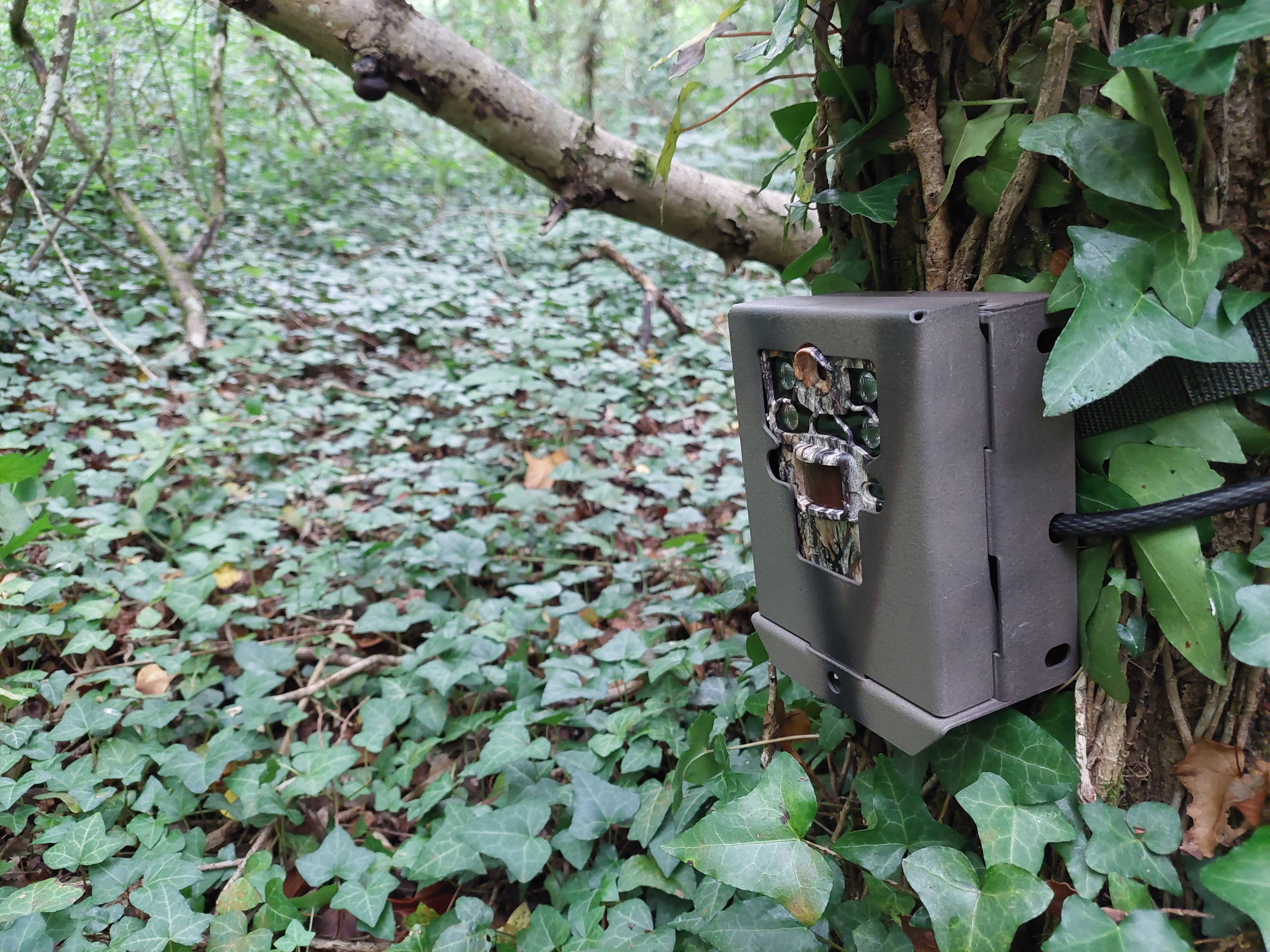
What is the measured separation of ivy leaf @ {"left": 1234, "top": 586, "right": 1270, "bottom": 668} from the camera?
0.71 meters

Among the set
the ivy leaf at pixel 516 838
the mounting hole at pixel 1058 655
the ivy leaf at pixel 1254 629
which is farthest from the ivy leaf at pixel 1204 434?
the ivy leaf at pixel 516 838

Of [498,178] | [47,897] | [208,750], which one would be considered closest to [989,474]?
[47,897]

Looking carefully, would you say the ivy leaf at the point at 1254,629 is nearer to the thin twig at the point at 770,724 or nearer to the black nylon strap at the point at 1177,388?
the black nylon strap at the point at 1177,388

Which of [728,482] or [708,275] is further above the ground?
[708,275]

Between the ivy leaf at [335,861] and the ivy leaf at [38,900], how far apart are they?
358 mm

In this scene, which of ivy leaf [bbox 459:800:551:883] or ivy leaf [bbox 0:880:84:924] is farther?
ivy leaf [bbox 459:800:551:883]

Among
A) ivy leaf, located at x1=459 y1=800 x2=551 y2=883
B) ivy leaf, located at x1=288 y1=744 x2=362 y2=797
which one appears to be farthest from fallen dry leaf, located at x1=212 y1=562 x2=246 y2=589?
ivy leaf, located at x1=459 y1=800 x2=551 y2=883

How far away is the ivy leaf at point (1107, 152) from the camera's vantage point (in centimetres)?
73

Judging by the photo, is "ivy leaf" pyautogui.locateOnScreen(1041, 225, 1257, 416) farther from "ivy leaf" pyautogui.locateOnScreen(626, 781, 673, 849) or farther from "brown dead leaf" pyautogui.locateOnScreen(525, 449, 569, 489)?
"brown dead leaf" pyautogui.locateOnScreen(525, 449, 569, 489)

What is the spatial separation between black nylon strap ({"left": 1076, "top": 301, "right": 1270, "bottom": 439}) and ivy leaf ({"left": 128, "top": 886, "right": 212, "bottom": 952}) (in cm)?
160

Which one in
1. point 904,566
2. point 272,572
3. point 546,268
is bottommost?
point 272,572

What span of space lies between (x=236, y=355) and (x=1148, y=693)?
370 centimetres

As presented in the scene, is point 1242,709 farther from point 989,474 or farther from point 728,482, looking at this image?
point 728,482

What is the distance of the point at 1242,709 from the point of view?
2.64ft
